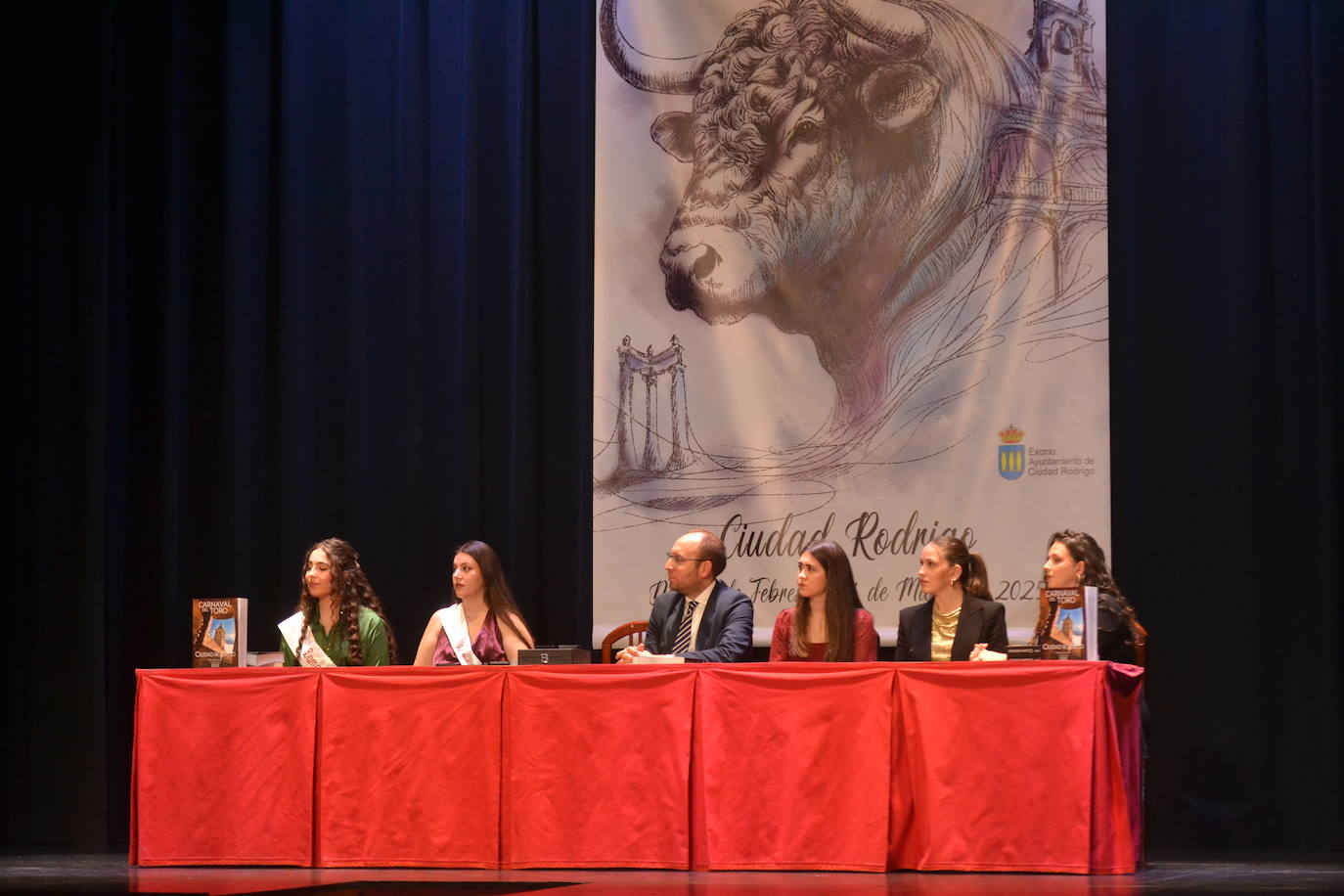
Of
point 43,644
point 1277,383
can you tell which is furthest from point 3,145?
point 1277,383

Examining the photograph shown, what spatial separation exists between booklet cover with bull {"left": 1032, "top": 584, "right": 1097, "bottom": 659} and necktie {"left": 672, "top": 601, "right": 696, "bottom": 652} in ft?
4.02

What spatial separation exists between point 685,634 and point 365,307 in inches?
91.9

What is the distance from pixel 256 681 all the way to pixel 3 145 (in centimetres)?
322

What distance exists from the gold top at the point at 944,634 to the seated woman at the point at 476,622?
4.59 ft

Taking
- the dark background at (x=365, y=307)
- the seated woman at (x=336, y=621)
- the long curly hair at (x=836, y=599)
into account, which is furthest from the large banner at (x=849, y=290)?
the long curly hair at (x=836, y=599)

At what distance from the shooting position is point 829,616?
4848mm

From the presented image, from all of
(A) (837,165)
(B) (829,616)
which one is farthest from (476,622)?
(A) (837,165)

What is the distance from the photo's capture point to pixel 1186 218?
5.91 metres

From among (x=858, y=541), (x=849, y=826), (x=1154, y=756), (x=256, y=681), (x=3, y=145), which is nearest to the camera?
(x=849, y=826)

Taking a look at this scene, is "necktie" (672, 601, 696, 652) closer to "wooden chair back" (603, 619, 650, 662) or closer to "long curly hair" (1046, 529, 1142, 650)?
"wooden chair back" (603, 619, 650, 662)

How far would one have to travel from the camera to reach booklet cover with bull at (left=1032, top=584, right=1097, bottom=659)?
4.22m

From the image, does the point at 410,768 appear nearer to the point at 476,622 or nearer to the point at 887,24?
the point at 476,622

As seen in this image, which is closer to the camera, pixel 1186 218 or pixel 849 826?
pixel 849 826

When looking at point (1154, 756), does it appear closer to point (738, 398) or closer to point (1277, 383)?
point (1277, 383)
